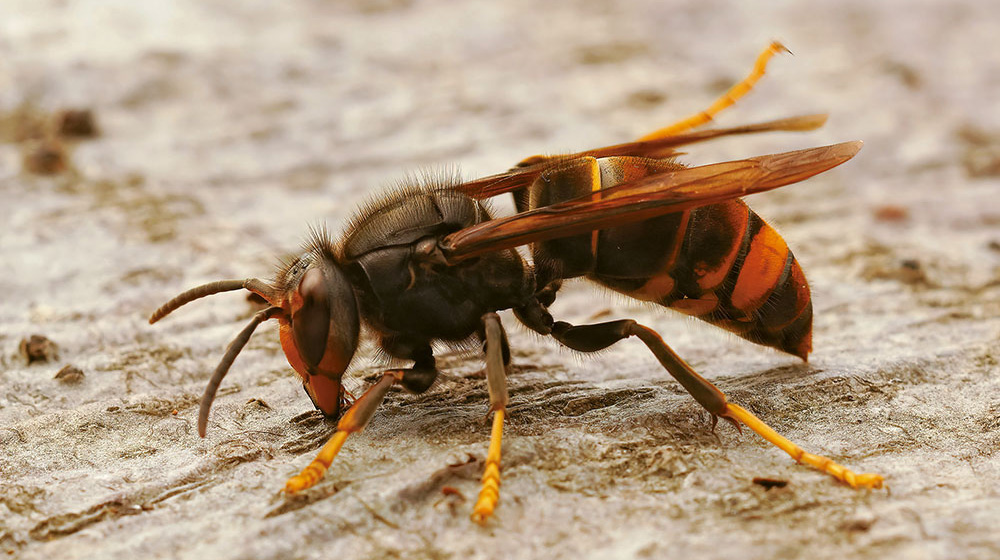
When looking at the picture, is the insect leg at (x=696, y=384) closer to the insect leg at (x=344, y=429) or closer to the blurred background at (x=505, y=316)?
the blurred background at (x=505, y=316)

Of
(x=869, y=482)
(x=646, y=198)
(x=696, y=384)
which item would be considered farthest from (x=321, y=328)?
(x=869, y=482)

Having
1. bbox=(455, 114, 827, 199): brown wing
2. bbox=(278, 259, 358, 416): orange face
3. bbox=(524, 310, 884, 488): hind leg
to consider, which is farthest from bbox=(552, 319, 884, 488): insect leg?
bbox=(278, 259, 358, 416): orange face

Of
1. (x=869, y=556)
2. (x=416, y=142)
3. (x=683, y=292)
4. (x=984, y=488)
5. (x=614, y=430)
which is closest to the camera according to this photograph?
(x=869, y=556)

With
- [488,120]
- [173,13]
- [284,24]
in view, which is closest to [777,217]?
[488,120]

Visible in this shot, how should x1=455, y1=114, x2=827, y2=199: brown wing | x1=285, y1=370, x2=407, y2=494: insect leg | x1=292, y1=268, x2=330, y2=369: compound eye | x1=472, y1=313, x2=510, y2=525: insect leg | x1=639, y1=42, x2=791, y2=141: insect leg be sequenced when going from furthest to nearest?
x1=639, y1=42, x2=791, y2=141: insect leg → x1=455, y1=114, x2=827, y2=199: brown wing → x1=292, y1=268, x2=330, y2=369: compound eye → x1=285, y1=370, x2=407, y2=494: insect leg → x1=472, y1=313, x2=510, y2=525: insect leg

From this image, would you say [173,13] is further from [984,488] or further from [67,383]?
[984,488]

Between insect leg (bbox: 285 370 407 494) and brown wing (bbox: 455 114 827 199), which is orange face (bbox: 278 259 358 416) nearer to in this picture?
insect leg (bbox: 285 370 407 494)

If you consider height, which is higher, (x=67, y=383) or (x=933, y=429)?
(x=67, y=383)
